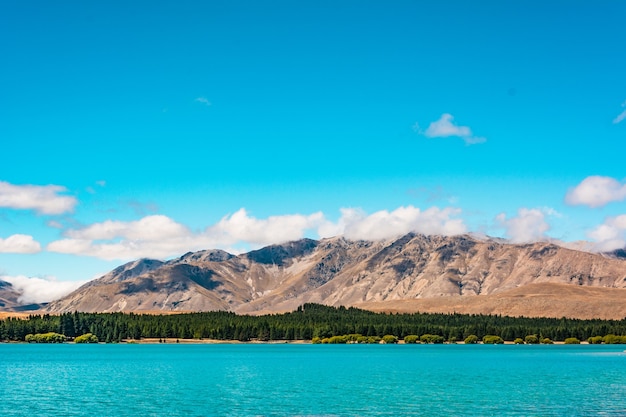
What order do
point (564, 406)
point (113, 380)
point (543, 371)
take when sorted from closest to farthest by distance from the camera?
point (564, 406), point (113, 380), point (543, 371)

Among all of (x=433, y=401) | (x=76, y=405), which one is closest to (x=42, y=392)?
(x=76, y=405)

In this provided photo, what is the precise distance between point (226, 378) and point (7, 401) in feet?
125

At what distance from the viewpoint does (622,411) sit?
68.7 metres

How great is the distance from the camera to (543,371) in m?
128

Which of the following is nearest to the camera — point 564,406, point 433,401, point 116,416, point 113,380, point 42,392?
point 116,416

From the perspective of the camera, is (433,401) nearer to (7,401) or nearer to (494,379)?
(494,379)

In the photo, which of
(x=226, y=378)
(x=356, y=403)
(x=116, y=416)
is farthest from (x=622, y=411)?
(x=226, y=378)

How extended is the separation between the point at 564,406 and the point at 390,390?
23182mm

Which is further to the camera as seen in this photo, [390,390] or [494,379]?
[494,379]

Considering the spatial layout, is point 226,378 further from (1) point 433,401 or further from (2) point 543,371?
(2) point 543,371

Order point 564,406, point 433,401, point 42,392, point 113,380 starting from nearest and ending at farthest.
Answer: point 564,406 < point 433,401 < point 42,392 < point 113,380

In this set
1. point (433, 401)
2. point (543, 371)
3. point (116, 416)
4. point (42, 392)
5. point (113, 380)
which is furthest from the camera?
point (543, 371)

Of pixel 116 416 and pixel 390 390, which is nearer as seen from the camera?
pixel 116 416

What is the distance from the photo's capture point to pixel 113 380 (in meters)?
108
